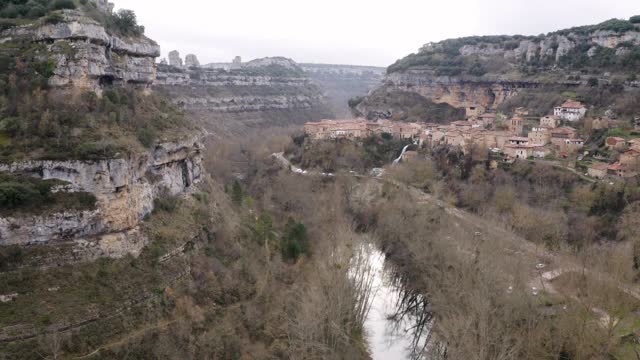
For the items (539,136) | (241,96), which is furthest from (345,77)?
(539,136)

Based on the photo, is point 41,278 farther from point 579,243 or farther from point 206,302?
point 579,243

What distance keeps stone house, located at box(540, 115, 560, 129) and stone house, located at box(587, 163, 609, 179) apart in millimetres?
13341

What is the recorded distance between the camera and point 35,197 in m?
20.0

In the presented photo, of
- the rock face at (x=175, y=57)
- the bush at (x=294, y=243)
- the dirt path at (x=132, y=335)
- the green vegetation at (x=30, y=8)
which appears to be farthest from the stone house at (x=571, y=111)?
the rock face at (x=175, y=57)

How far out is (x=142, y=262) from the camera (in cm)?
2248

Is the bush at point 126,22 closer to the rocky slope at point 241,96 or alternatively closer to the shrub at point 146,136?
the shrub at point 146,136

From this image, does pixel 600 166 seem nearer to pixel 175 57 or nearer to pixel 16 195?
pixel 16 195

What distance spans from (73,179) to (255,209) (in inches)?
790

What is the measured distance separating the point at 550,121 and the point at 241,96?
52.9m

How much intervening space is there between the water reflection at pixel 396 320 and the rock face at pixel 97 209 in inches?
513

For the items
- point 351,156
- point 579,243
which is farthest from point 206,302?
point 351,156

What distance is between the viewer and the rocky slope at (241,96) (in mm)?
75375

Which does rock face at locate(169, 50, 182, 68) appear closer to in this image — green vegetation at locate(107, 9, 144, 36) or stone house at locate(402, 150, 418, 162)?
stone house at locate(402, 150, 418, 162)

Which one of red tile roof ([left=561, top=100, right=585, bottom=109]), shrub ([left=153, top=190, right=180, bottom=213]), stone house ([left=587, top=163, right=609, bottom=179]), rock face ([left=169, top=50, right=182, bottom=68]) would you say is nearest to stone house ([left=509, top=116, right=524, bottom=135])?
red tile roof ([left=561, top=100, right=585, bottom=109])
